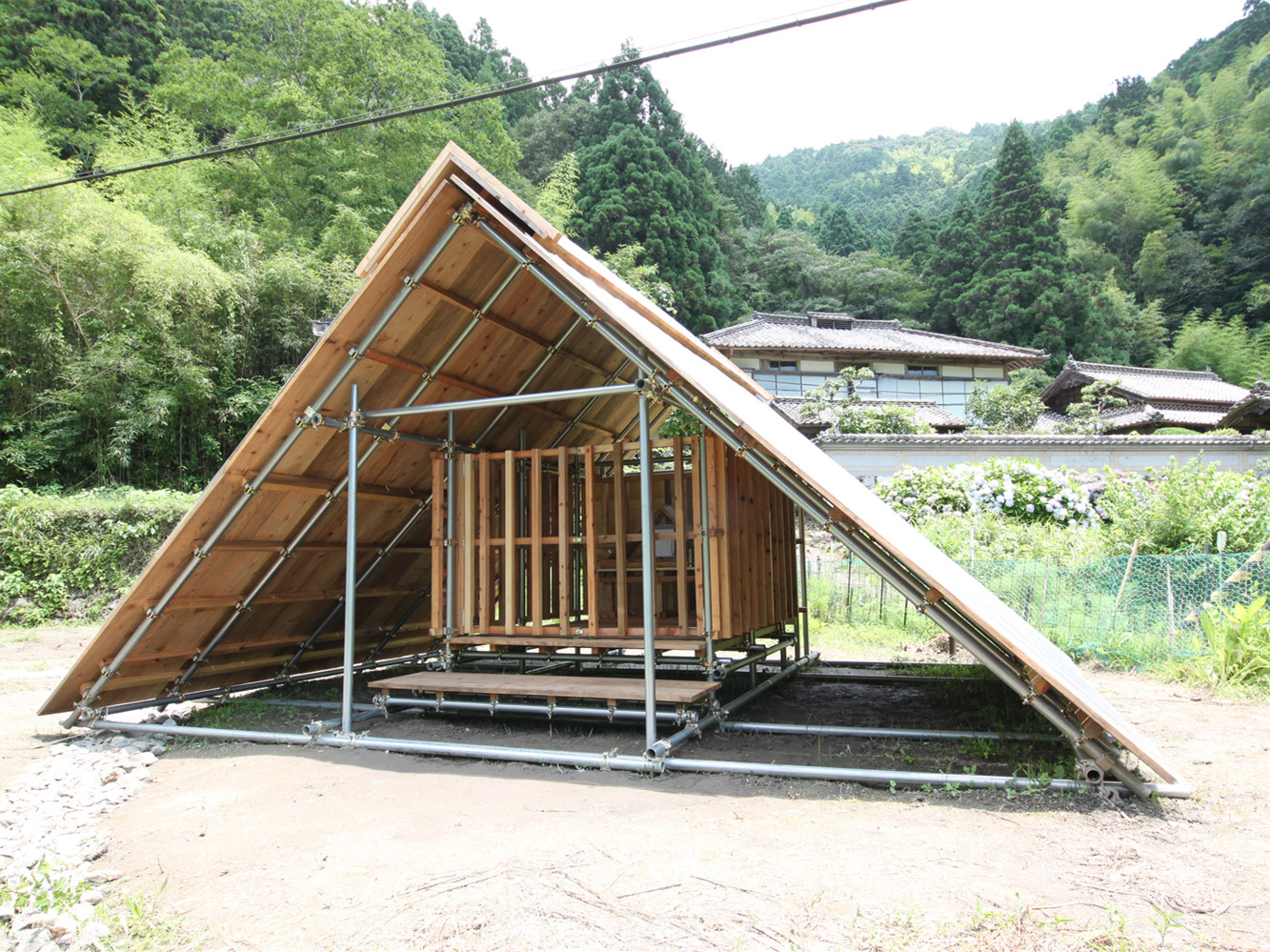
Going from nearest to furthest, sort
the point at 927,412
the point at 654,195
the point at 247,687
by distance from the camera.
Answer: the point at 247,687 < the point at 927,412 < the point at 654,195

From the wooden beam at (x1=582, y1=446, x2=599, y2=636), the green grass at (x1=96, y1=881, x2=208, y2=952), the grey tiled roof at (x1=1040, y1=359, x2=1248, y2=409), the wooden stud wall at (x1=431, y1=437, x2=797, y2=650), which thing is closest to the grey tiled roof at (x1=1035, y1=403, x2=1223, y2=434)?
the grey tiled roof at (x1=1040, y1=359, x2=1248, y2=409)

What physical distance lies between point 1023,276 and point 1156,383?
8654 millimetres

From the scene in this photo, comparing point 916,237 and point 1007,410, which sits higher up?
point 916,237

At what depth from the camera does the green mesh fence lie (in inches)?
313

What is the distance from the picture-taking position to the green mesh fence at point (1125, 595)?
796 centimetres

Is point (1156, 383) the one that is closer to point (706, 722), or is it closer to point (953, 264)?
point (953, 264)

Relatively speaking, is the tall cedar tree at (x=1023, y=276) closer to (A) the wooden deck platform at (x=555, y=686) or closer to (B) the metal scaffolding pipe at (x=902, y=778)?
(A) the wooden deck platform at (x=555, y=686)

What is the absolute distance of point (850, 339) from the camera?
113ft

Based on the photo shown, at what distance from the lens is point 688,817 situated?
156 inches

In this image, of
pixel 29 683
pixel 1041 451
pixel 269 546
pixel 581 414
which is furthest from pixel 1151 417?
pixel 29 683

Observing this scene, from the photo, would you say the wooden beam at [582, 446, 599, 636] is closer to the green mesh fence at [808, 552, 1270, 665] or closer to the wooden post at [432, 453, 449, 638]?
the wooden post at [432, 453, 449, 638]

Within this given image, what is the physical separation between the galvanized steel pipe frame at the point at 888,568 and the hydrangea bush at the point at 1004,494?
10.8 metres

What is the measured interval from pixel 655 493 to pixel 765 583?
1.35 metres

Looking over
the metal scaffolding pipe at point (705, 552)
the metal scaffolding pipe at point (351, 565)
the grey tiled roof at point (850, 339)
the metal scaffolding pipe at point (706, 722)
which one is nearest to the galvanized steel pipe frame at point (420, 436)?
the metal scaffolding pipe at point (351, 565)
